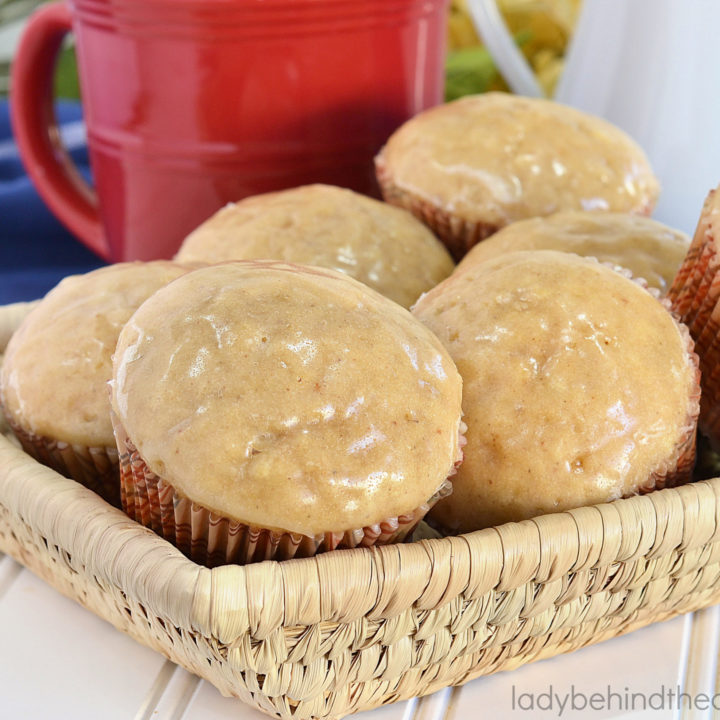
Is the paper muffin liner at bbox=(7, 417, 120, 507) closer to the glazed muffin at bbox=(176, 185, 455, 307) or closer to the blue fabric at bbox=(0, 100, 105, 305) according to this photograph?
the glazed muffin at bbox=(176, 185, 455, 307)

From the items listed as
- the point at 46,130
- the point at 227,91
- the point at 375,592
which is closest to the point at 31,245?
the point at 46,130

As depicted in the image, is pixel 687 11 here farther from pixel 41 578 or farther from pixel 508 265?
pixel 41 578

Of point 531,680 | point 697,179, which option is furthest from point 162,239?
point 531,680

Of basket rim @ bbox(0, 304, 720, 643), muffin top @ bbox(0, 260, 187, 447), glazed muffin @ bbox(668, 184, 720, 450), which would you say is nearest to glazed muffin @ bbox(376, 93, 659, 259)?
glazed muffin @ bbox(668, 184, 720, 450)

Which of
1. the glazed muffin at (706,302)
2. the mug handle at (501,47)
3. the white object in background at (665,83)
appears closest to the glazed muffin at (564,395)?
the glazed muffin at (706,302)

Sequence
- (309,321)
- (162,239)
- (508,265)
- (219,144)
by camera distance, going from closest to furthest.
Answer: (309,321), (508,265), (219,144), (162,239)
